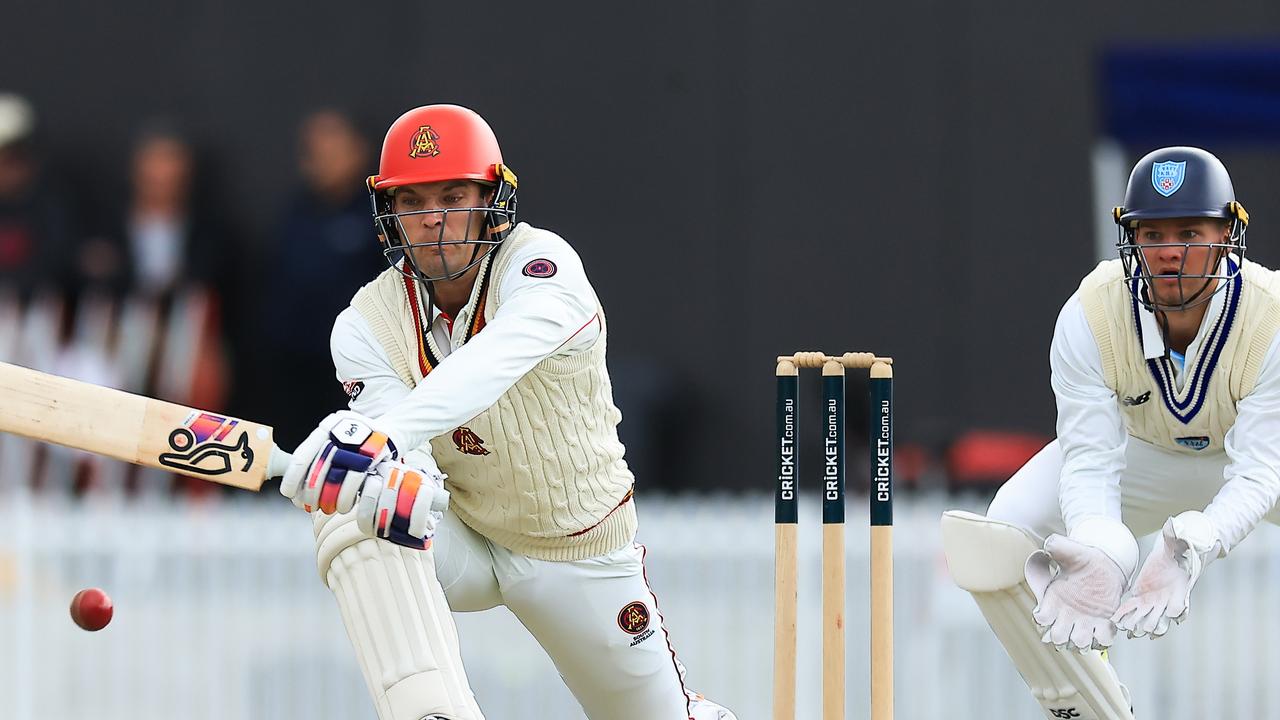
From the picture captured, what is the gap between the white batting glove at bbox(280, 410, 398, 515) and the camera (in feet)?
10.2

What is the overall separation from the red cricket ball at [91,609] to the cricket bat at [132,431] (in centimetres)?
41

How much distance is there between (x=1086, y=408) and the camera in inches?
144

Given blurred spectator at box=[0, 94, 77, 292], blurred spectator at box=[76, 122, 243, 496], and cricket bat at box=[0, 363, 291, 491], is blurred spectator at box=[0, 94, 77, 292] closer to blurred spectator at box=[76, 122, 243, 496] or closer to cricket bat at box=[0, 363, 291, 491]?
blurred spectator at box=[76, 122, 243, 496]

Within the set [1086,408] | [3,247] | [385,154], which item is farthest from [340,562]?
[3,247]

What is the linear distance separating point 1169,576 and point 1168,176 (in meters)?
0.69

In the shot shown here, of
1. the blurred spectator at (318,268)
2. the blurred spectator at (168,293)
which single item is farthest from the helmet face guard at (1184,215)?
the blurred spectator at (168,293)

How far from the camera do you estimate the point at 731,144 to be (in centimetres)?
757

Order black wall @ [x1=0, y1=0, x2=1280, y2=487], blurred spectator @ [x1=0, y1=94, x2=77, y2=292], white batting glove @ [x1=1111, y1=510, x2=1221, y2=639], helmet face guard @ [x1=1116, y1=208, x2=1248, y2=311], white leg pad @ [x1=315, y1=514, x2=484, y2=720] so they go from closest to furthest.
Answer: white leg pad @ [x1=315, y1=514, x2=484, y2=720] < white batting glove @ [x1=1111, y1=510, x2=1221, y2=639] < helmet face guard @ [x1=1116, y1=208, x2=1248, y2=311] < blurred spectator @ [x1=0, y1=94, x2=77, y2=292] < black wall @ [x1=0, y1=0, x2=1280, y2=487]

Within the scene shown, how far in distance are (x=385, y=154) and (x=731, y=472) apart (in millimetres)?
4185

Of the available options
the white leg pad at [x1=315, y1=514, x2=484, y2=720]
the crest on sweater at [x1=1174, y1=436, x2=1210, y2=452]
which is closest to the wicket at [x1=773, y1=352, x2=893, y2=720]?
the crest on sweater at [x1=1174, y1=436, x2=1210, y2=452]

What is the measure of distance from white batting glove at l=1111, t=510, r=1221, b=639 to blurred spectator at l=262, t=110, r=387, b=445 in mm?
3740

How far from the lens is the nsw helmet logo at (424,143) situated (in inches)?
139

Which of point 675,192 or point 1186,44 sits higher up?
point 1186,44

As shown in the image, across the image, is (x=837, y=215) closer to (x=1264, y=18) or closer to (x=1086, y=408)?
(x=1264, y=18)
